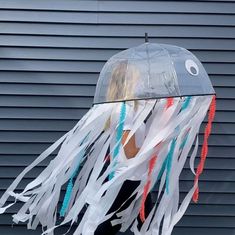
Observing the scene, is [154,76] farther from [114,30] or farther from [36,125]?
[36,125]

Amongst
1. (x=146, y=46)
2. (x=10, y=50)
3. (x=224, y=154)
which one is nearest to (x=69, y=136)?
(x=146, y=46)

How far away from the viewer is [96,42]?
12.7 feet

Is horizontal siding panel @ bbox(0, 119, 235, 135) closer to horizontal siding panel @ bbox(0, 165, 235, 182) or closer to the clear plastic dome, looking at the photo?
horizontal siding panel @ bbox(0, 165, 235, 182)

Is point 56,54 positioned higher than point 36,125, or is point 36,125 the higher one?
point 56,54

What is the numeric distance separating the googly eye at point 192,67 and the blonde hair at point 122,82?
0.29 m

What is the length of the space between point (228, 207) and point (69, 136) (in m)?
1.60

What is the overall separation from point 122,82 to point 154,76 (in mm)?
190

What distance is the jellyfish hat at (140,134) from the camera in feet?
8.92

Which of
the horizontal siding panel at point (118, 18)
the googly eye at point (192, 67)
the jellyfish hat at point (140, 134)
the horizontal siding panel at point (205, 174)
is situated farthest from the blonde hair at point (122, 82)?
the horizontal siding panel at point (205, 174)

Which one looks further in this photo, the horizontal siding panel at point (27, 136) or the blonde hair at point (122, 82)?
the horizontal siding panel at point (27, 136)

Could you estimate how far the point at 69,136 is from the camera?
3.04 m

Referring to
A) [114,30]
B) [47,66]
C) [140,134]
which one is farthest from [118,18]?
[140,134]

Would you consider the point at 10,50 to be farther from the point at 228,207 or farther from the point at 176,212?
the point at 228,207

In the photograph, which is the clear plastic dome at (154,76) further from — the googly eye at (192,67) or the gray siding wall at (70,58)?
the gray siding wall at (70,58)
